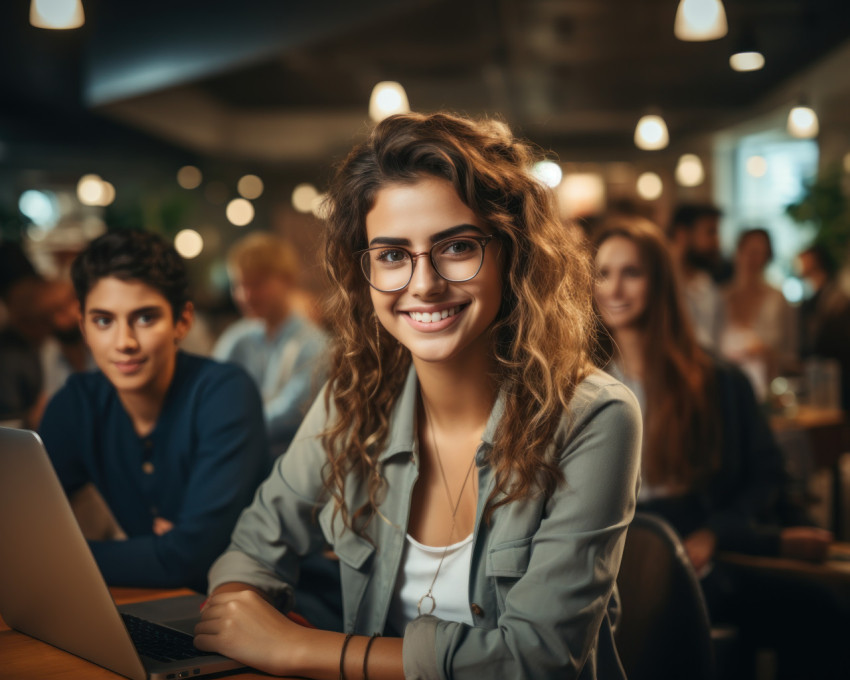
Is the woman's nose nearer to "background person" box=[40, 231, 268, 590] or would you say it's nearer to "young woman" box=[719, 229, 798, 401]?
"background person" box=[40, 231, 268, 590]

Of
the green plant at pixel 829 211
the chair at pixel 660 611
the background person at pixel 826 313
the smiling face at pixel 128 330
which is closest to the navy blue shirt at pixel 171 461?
the smiling face at pixel 128 330

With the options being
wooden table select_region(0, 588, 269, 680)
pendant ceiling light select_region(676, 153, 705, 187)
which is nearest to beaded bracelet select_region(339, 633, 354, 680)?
wooden table select_region(0, 588, 269, 680)

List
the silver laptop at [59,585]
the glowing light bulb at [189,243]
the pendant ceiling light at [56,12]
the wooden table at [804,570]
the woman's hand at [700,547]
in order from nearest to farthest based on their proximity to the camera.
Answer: the silver laptop at [59,585], the wooden table at [804,570], the woman's hand at [700,547], the pendant ceiling light at [56,12], the glowing light bulb at [189,243]

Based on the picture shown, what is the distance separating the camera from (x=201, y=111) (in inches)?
509

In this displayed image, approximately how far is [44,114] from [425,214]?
1130cm

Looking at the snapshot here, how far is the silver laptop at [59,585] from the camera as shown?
1.26m

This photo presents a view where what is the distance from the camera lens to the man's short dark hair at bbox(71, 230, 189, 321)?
1.88 meters

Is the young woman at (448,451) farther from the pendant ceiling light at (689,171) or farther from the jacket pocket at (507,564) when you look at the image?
the pendant ceiling light at (689,171)

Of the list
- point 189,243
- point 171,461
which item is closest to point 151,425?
point 171,461

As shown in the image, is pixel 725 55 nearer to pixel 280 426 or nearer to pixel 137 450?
pixel 280 426

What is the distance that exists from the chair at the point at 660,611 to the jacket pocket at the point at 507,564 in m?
0.33

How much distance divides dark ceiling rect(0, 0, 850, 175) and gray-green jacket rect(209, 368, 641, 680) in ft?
11.7

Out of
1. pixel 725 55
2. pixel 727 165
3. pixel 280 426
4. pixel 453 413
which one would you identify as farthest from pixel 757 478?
pixel 727 165

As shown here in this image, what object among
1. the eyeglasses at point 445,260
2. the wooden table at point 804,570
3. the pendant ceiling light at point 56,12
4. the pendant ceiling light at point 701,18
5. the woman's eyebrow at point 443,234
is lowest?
the wooden table at point 804,570
